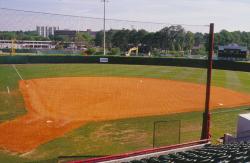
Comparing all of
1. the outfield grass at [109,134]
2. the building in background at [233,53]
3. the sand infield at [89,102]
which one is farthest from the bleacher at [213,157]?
the building in background at [233,53]

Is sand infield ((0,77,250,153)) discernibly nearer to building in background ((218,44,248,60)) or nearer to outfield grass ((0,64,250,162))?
outfield grass ((0,64,250,162))

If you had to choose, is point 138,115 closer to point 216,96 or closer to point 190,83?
point 216,96

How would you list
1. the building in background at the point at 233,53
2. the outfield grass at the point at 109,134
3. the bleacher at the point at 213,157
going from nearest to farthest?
the bleacher at the point at 213,157, the outfield grass at the point at 109,134, the building in background at the point at 233,53

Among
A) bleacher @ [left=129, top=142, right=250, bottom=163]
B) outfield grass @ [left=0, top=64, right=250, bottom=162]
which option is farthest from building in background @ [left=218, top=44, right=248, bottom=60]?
bleacher @ [left=129, top=142, right=250, bottom=163]

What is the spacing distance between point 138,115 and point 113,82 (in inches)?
559

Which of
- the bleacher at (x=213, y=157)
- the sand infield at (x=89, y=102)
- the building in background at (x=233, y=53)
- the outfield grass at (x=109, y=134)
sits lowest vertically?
the outfield grass at (x=109, y=134)

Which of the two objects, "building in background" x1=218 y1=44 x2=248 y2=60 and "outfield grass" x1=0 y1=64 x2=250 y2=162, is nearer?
"outfield grass" x1=0 y1=64 x2=250 y2=162

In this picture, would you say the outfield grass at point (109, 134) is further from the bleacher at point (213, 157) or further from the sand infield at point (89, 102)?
the bleacher at point (213, 157)

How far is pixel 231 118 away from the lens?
1934cm

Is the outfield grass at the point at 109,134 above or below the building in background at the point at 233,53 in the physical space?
below

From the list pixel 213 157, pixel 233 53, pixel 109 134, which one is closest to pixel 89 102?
pixel 109 134

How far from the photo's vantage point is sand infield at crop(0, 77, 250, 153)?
614 inches

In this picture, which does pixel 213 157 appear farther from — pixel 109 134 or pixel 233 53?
pixel 233 53

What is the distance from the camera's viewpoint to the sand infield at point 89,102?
1560cm
